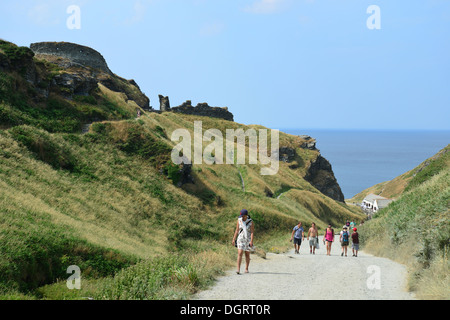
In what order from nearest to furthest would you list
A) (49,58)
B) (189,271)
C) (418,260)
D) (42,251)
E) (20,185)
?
(189,271), (418,260), (42,251), (20,185), (49,58)

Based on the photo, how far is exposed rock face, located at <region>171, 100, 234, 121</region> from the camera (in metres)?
104

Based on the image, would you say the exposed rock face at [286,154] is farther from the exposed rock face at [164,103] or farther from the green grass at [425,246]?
the green grass at [425,246]

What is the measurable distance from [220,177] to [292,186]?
21.8 meters

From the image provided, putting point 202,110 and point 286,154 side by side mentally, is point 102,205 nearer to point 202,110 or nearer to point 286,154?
point 286,154

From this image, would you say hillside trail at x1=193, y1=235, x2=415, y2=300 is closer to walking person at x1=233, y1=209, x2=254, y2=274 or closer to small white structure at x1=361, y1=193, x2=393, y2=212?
walking person at x1=233, y1=209, x2=254, y2=274

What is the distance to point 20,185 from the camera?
23.3 m

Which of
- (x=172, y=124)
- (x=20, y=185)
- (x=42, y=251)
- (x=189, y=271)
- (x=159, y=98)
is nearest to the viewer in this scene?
(x=189, y=271)

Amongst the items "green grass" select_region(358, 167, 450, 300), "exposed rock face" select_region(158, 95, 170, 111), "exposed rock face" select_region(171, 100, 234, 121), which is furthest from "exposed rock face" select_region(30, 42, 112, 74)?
"green grass" select_region(358, 167, 450, 300)

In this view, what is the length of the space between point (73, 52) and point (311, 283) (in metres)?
66.7

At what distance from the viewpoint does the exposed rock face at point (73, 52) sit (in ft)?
205

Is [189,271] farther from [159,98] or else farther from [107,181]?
[159,98]

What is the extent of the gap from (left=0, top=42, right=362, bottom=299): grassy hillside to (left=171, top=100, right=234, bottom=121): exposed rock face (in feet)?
155

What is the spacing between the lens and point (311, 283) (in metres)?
11.9
